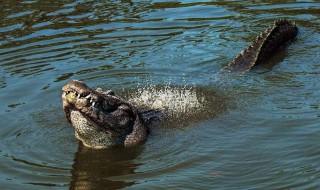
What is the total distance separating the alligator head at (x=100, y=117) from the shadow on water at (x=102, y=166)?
0.38ft

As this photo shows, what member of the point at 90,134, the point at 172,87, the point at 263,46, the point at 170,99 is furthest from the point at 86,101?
the point at 263,46

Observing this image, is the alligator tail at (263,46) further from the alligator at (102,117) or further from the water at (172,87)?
the alligator at (102,117)

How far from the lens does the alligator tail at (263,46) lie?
11.1 m

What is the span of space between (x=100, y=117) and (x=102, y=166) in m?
0.64

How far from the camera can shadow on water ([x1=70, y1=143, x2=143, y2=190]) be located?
7262 mm

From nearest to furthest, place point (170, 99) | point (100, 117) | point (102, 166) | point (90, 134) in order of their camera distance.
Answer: point (100, 117) < point (102, 166) < point (90, 134) < point (170, 99)

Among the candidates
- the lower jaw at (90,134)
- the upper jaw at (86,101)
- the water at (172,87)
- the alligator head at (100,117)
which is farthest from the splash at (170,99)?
the upper jaw at (86,101)

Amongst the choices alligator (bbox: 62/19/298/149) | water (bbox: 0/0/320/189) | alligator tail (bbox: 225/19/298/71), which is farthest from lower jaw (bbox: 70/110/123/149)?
alligator tail (bbox: 225/19/298/71)

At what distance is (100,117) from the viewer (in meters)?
7.61

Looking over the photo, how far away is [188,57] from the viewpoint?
11.9 meters

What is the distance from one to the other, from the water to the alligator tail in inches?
7.6

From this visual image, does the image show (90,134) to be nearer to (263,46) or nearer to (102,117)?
(102,117)

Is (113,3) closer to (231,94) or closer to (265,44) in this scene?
(265,44)

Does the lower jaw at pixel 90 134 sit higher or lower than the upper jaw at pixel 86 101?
lower
